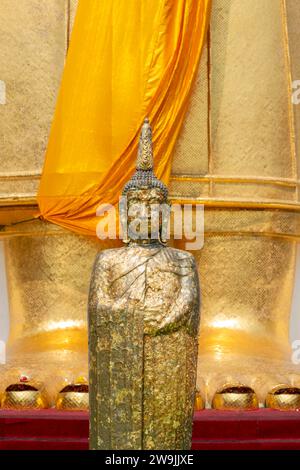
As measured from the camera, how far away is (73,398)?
177 inches

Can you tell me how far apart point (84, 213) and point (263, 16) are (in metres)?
1.34

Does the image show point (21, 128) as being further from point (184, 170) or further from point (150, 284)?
point (150, 284)

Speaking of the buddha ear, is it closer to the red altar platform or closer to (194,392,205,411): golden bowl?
the red altar platform

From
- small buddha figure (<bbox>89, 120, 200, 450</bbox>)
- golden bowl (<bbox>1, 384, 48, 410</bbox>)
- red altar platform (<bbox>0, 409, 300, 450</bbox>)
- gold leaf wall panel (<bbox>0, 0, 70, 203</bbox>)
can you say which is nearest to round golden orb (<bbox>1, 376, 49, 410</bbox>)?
golden bowl (<bbox>1, 384, 48, 410</bbox>)

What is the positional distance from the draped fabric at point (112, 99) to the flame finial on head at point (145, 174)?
141 cm

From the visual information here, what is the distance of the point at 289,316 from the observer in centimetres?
538

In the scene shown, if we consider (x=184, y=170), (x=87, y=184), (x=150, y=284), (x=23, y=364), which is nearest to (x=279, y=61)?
(x=184, y=170)

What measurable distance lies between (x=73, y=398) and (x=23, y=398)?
207 millimetres

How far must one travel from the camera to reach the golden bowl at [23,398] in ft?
14.8

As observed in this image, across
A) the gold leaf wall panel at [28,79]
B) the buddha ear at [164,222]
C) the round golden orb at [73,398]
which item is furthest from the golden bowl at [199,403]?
the gold leaf wall panel at [28,79]

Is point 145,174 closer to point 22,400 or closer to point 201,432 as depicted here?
point 201,432

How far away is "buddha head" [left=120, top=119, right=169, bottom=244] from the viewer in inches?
137

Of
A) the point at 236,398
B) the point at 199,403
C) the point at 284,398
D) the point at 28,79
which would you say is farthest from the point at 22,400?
the point at 28,79
